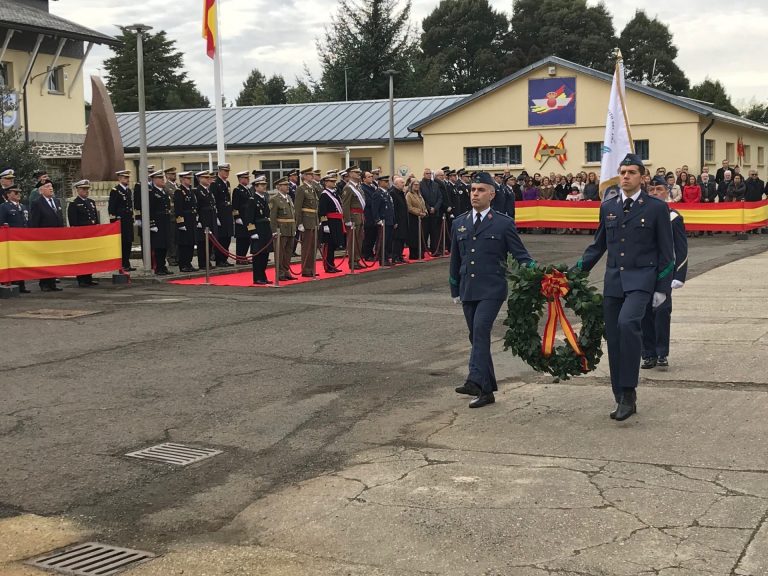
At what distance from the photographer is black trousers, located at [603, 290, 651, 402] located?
7.81 m

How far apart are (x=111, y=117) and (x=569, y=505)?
1936 cm

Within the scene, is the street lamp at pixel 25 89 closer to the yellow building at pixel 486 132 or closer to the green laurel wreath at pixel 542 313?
the yellow building at pixel 486 132

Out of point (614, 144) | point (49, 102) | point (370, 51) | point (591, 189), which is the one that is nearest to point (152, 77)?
point (370, 51)

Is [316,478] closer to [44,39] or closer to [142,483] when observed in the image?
[142,483]

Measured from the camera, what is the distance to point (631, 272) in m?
8.00

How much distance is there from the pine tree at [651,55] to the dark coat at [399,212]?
61347 millimetres

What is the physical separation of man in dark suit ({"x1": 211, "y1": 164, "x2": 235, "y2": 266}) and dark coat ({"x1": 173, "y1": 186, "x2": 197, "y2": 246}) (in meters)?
0.74

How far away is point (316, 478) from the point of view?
6.55 m

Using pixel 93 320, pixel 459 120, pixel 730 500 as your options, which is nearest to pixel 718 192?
pixel 459 120

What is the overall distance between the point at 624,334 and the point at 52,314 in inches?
366

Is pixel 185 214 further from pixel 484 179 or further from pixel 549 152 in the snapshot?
pixel 549 152

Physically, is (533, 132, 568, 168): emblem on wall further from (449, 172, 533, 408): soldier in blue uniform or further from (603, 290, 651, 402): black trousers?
(603, 290, 651, 402): black trousers

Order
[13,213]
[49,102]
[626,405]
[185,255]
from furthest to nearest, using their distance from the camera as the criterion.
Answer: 1. [49,102]
2. [185,255]
3. [13,213]
4. [626,405]

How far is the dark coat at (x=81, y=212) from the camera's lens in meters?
19.0
